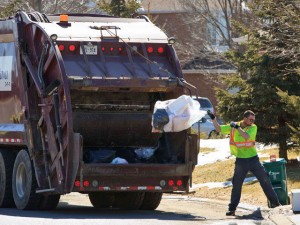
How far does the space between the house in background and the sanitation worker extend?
89.0ft

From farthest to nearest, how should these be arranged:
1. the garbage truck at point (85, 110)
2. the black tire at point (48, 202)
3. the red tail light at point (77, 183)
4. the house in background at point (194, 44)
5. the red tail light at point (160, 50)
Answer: the house in background at point (194, 44)
the red tail light at point (160, 50)
the black tire at point (48, 202)
the garbage truck at point (85, 110)
the red tail light at point (77, 183)

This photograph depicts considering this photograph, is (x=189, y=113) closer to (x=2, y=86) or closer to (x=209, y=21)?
(x=2, y=86)

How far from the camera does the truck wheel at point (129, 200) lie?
1702cm

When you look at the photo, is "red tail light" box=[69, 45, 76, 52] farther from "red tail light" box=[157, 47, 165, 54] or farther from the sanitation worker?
the sanitation worker

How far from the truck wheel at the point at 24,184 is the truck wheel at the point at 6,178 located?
180 mm

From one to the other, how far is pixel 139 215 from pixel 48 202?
1.52m

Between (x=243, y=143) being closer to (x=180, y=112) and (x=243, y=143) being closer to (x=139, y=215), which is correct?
(x=180, y=112)

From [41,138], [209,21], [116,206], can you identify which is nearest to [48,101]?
[41,138]

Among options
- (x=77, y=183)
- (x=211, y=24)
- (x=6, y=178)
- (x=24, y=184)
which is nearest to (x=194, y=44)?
(x=211, y=24)

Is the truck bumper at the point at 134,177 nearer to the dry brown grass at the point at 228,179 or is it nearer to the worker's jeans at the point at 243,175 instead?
the worker's jeans at the point at 243,175

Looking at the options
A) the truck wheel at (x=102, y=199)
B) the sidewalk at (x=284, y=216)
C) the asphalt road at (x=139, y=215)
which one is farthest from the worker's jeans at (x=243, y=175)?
the truck wheel at (x=102, y=199)

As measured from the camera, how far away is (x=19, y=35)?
1600cm

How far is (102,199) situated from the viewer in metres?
17.6

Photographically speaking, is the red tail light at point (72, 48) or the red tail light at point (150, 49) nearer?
the red tail light at point (72, 48)
